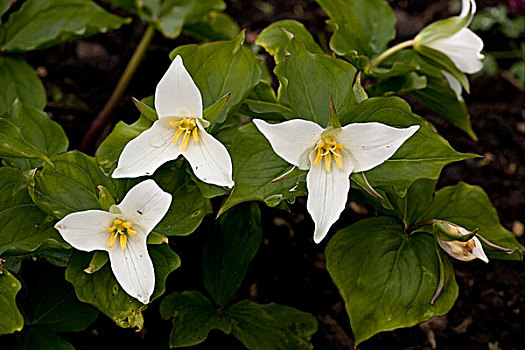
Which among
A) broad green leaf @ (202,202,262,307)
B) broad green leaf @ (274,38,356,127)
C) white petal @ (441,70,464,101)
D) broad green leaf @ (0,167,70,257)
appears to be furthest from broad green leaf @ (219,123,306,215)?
white petal @ (441,70,464,101)

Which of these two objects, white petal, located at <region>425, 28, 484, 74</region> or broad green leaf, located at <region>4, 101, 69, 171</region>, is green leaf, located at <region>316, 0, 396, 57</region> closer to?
white petal, located at <region>425, 28, 484, 74</region>

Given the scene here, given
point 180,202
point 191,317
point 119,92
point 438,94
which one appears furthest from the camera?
point 119,92

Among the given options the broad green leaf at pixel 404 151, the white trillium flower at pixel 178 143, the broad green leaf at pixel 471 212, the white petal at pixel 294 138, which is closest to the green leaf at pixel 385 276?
the broad green leaf at pixel 471 212

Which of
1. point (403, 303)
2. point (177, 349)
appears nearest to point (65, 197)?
point (177, 349)

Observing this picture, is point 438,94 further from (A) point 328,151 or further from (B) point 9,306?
(B) point 9,306

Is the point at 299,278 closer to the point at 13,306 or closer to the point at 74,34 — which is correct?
the point at 13,306

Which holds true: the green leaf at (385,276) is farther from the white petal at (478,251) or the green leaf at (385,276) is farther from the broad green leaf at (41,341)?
the broad green leaf at (41,341)

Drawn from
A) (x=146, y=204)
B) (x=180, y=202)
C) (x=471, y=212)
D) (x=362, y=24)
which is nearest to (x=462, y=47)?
(x=362, y=24)
